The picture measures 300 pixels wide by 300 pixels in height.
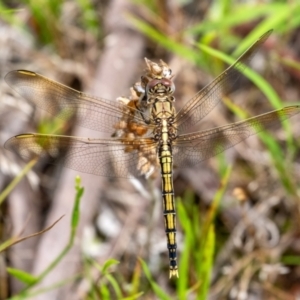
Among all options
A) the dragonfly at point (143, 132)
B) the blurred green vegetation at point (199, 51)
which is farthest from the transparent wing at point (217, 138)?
the blurred green vegetation at point (199, 51)

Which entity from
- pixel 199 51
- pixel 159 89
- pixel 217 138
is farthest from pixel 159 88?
pixel 199 51

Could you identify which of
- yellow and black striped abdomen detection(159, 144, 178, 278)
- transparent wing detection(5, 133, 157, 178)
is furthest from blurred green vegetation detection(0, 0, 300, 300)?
transparent wing detection(5, 133, 157, 178)

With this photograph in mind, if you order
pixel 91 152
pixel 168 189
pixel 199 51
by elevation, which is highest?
pixel 199 51

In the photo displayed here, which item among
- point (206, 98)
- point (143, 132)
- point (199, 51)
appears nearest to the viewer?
point (143, 132)

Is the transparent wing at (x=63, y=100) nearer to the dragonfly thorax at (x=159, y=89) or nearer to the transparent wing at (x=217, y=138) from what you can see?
the dragonfly thorax at (x=159, y=89)

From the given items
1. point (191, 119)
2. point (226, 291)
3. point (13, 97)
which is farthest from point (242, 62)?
point (13, 97)

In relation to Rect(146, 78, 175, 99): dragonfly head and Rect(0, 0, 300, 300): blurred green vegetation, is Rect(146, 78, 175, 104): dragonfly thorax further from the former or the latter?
Rect(0, 0, 300, 300): blurred green vegetation

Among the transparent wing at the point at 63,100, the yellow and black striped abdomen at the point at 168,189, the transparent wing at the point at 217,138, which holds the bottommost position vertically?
the yellow and black striped abdomen at the point at 168,189

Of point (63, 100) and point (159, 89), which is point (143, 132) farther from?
point (63, 100)
